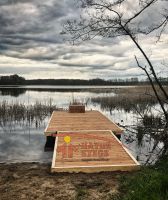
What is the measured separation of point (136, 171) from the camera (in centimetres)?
870

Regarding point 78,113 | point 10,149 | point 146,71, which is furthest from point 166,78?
point 78,113

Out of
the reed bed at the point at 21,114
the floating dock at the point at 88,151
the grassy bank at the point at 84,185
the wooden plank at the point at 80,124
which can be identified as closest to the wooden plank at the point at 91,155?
the floating dock at the point at 88,151

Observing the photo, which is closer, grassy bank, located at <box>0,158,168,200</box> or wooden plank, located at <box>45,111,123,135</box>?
grassy bank, located at <box>0,158,168,200</box>

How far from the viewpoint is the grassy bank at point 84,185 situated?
20.7 feet

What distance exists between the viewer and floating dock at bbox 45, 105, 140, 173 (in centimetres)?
Answer: 880

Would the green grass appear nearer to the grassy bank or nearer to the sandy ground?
the grassy bank

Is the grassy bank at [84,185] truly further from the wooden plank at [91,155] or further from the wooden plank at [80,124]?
the wooden plank at [80,124]

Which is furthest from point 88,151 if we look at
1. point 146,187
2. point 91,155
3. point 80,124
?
point 80,124

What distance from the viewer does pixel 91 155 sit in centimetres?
981

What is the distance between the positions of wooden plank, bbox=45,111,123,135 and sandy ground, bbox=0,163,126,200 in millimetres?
5631

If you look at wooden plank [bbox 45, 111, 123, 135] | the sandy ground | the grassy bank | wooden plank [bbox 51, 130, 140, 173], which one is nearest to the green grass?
the grassy bank

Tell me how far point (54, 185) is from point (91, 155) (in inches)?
92.0

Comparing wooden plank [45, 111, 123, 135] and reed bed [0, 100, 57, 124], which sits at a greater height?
wooden plank [45, 111, 123, 135]

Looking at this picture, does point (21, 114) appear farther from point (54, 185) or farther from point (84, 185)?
point (84, 185)
